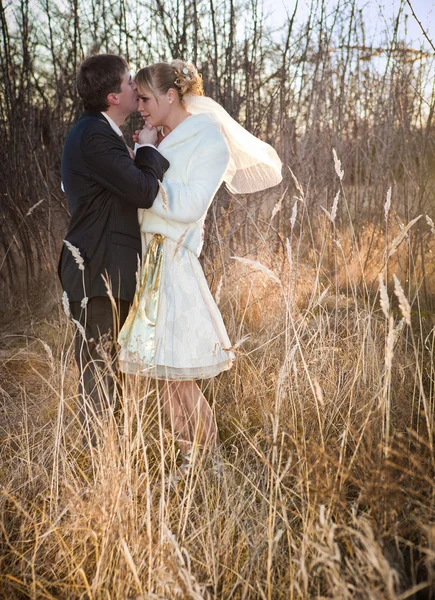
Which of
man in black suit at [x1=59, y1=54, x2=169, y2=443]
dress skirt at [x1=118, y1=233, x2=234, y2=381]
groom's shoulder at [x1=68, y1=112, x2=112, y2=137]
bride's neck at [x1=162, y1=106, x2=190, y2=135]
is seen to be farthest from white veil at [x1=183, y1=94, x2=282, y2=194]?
dress skirt at [x1=118, y1=233, x2=234, y2=381]

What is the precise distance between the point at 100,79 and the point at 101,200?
1.51 feet

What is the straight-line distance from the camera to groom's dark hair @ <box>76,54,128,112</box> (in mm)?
2041

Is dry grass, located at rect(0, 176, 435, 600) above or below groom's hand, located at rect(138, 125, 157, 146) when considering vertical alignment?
below

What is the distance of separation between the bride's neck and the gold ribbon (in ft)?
1.50

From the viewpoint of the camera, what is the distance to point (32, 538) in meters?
1.71

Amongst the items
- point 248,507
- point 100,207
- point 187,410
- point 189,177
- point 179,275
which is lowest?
point 248,507

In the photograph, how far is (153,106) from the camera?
2096mm

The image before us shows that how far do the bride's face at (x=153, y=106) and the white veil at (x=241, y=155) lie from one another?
0.37 feet

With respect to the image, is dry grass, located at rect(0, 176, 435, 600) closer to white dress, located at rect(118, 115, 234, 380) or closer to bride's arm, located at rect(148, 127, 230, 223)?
white dress, located at rect(118, 115, 234, 380)

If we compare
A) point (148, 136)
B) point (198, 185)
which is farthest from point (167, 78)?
point (198, 185)

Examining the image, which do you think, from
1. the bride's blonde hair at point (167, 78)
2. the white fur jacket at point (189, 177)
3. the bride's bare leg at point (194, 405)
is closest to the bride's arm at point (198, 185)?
the white fur jacket at point (189, 177)

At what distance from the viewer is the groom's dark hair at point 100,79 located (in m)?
2.04

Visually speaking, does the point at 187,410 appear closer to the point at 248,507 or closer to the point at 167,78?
the point at 248,507

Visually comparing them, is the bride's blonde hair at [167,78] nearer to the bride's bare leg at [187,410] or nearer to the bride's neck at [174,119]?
the bride's neck at [174,119]
